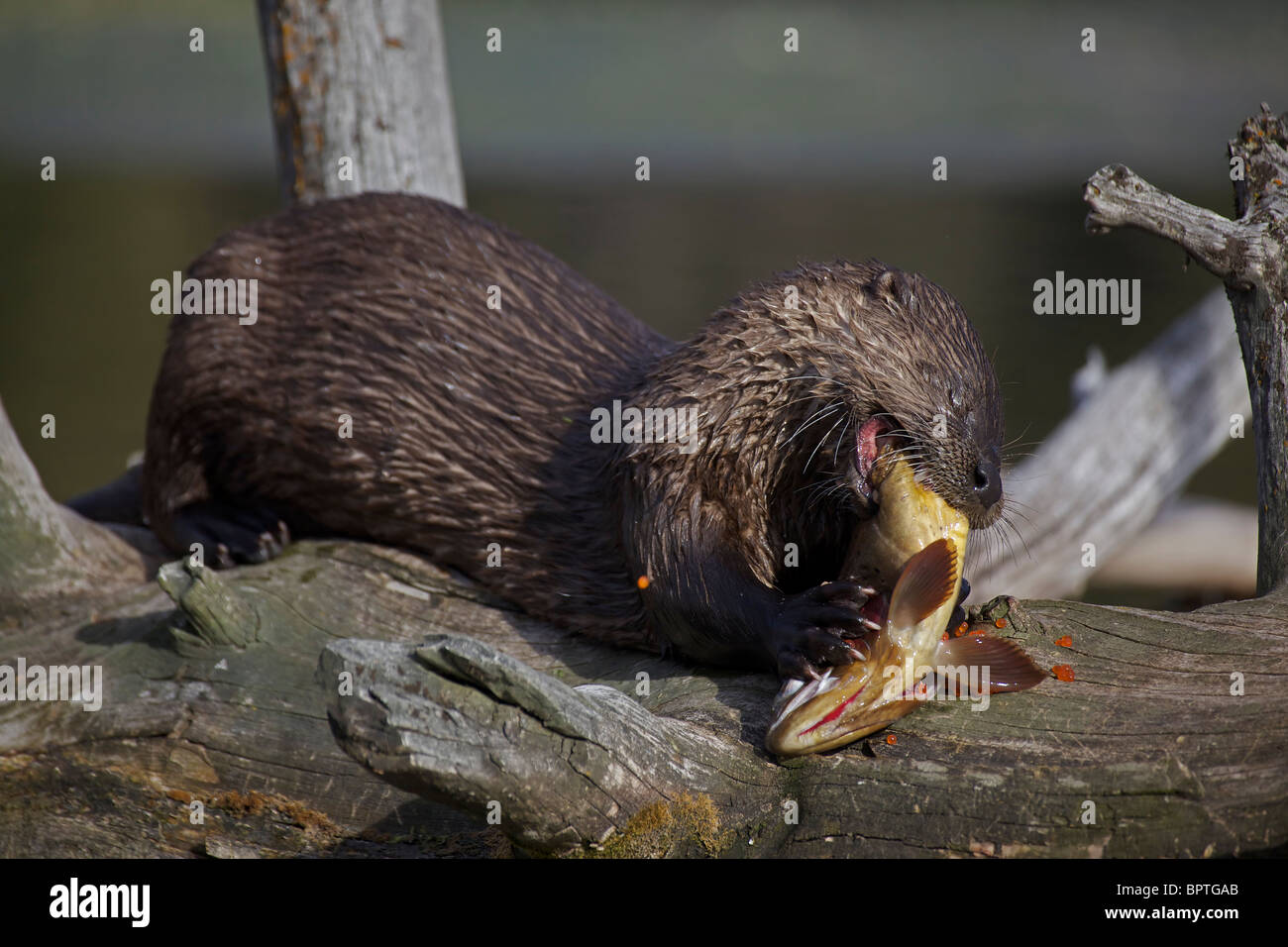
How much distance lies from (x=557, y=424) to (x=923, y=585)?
1.16 meters

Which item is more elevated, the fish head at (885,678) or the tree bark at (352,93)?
the tree bark at (352,93)

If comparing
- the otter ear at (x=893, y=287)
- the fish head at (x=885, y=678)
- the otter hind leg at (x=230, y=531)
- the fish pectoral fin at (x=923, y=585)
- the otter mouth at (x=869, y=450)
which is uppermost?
the otter ear at (x=893, y=287)

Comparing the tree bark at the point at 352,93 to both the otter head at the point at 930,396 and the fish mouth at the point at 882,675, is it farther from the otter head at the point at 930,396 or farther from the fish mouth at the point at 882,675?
the fish mouth at the point at 882,675

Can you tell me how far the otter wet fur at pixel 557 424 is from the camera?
110 inches

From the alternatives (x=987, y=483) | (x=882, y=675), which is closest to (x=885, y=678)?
(x=882, y=675)

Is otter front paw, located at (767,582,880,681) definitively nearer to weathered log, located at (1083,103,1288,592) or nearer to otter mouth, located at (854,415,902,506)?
otter mouth, located at (854,415,902,506)

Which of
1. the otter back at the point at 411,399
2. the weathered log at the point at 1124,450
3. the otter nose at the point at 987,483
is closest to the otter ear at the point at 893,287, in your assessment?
the otter nose at the point at 987,483

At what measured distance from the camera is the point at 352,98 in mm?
4586

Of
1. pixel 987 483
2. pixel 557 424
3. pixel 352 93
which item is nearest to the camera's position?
pixel 987 483

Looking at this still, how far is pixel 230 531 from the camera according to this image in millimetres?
3617

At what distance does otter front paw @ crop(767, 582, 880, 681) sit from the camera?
101 inches

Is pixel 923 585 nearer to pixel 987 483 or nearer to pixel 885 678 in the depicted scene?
pixel 885 678

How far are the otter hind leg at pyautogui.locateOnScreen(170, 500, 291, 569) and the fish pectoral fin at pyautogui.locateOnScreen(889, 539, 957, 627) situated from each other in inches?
69.7

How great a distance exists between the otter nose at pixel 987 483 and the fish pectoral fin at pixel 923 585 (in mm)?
250
